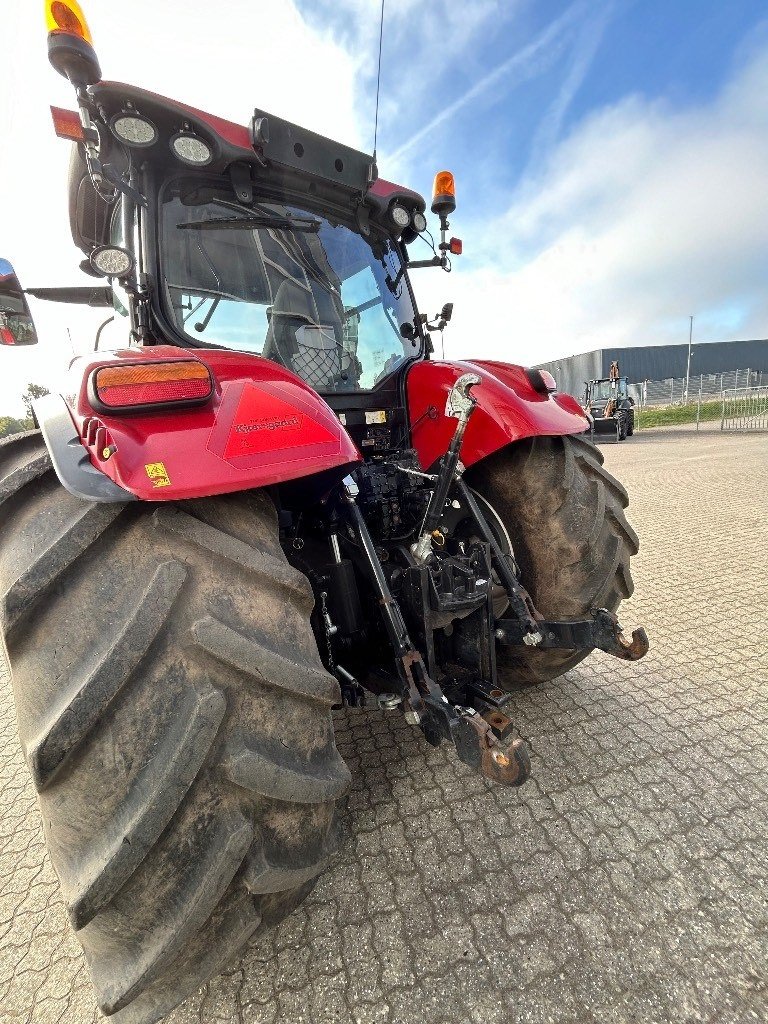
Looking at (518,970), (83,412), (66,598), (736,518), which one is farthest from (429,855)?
(736,518)

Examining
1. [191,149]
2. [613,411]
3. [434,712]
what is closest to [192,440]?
[434,712]

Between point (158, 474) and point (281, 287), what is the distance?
1.28 meters

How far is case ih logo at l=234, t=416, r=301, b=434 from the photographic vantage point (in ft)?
3.63

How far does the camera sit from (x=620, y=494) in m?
2.05

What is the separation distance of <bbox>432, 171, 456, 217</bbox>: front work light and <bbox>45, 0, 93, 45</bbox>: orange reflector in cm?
158

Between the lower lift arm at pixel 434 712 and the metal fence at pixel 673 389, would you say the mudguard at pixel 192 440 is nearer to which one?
the lower lift arm at pixel 434 712

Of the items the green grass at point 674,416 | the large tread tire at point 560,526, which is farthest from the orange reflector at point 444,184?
the green grass at point 674,416

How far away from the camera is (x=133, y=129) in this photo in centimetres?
166

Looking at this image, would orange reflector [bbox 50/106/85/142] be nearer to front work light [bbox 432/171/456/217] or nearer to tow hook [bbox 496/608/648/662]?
front work light [bbox 432/171/456/217]

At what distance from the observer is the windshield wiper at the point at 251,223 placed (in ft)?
6.00

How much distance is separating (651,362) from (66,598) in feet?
170

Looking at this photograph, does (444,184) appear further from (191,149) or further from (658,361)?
(658,361)

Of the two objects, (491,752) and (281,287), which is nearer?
(491,752)

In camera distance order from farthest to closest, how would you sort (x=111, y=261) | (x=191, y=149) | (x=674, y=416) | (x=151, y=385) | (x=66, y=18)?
(x=674, y=416), (x=191, y=149), (x=111, y=261), (x=66, y=18), (x=151, y=385)
